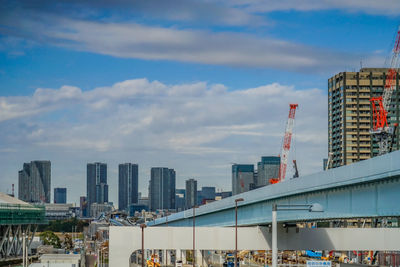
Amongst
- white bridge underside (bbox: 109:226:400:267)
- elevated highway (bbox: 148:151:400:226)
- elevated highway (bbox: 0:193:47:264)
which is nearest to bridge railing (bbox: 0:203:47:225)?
elevated highway (bbox: 0:193:47:264)

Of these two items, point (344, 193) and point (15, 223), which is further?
point (15, 223)

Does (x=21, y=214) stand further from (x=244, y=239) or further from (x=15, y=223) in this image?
(x=244, y=239)

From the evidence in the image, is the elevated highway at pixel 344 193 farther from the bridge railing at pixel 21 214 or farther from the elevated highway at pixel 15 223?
the elevated highway at pixel 15 223

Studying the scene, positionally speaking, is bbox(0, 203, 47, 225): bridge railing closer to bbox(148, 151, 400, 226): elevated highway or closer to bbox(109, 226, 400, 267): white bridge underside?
bbox(109, 226, 400, 267): white bridge underside

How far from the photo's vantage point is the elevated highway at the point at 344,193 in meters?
37.4

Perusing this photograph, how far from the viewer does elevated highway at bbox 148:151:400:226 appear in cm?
3738

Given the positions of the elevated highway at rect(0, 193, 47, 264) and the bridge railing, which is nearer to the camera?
the bridge railing

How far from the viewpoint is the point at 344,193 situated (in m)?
44.8

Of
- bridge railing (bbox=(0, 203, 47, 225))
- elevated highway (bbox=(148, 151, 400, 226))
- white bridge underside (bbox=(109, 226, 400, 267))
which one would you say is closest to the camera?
elevated highway (bbox=(148, 151, 400, 226))

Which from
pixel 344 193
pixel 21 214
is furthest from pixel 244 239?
pixel 21 214

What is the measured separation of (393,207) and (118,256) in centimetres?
4041

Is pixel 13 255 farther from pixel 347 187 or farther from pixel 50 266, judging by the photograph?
pixel 347 187

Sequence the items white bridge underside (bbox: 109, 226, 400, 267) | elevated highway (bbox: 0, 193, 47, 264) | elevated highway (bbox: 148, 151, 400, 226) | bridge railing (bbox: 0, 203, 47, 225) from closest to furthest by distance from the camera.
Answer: elevated highway (bbox: 148, 151, 400, 226) < white bridge underside (bbox: 109, 226, 400, 267) < bridge railing (bbox: 0, 203, 47, 225) < elevated highway (bbox: 0, 193, 47, 264)

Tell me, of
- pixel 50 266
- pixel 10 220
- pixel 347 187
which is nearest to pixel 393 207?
pixel 347 187
